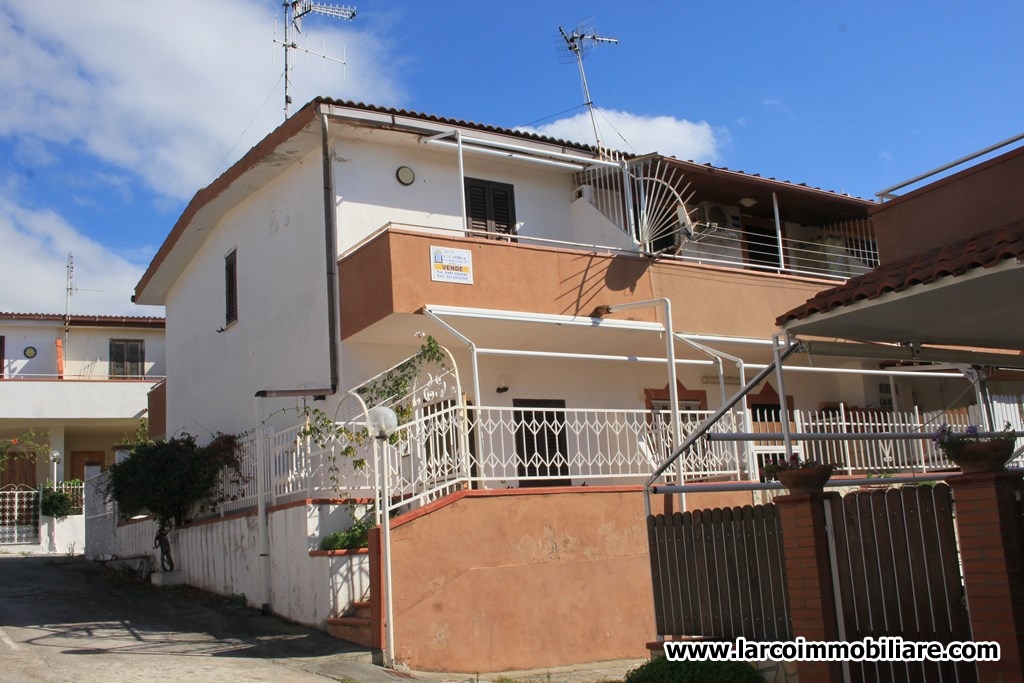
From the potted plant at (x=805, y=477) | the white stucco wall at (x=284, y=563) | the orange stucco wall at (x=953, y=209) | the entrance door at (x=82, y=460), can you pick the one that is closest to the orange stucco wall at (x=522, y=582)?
the white stucco wall at (x=284, y=563)

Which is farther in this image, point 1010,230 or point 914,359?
point 914,359

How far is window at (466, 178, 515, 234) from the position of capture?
15602 mm

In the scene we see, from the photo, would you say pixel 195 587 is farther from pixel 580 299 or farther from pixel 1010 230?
pixel 1010 230

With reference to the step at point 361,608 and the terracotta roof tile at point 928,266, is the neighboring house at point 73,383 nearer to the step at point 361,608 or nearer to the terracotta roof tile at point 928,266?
the step at point 361,608

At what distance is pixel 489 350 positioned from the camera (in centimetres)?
1232

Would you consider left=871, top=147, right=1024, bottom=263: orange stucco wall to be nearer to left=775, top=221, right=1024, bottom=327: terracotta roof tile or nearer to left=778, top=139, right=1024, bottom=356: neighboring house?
left=778, top=139, right=1024, bottom=356: neighboring house

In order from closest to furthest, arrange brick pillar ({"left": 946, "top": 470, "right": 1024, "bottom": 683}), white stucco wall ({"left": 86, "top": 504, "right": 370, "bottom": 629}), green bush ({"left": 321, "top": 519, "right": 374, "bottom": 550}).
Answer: brick pillar ({"left": 946, "top": 470, "right": 1024, "bottom": 683}), white stucco wall ({"left": 86, "top": 504, "right": 370, "bottom": 629}), green bush ({"left": 321, "top": 519, "right": 374, "bottom": 550})

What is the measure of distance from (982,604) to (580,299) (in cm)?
874

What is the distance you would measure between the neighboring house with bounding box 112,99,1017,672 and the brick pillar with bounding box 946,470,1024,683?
135 inches

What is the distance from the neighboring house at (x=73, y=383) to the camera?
29328 mm

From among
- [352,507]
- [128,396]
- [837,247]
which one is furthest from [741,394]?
[128,396]

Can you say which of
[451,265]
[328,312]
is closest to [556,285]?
[451,265]

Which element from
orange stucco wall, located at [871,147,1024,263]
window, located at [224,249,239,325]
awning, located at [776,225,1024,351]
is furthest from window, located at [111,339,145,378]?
awning, located at [776,225,1024,351]

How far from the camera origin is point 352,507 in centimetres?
1131
